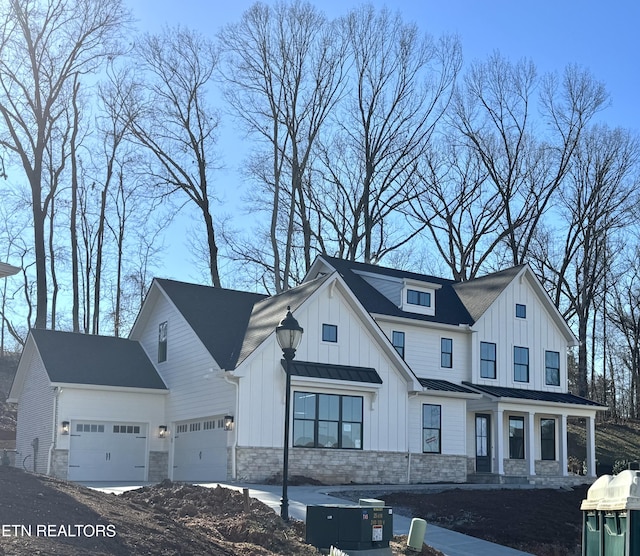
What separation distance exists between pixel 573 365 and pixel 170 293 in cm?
3134

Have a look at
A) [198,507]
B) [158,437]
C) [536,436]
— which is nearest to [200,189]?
[158,437]

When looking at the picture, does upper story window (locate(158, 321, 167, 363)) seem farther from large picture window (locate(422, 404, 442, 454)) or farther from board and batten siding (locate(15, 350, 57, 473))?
large picture window (locate(422, 404, 442, 454))

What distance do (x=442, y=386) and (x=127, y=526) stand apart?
2029cm

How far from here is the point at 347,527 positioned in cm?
1304

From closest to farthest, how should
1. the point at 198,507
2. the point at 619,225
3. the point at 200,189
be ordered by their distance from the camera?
the point at 198,507 → the point at 200,189 → the point at 619,225

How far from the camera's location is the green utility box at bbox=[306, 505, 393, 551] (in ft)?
42.5

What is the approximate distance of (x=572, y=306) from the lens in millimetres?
47125

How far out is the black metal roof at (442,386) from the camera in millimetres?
29391

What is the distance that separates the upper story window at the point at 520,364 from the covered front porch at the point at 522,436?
764 mm

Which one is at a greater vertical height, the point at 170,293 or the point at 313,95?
the point at 313,95

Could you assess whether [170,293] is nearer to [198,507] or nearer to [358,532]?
[198,507]

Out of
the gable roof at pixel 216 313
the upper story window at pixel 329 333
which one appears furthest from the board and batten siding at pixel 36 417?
the upper story window at pixel 329 333

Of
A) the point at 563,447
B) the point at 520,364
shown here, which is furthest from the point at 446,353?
the point at 563,447

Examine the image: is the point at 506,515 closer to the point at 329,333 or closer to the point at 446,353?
the point at 329,333
